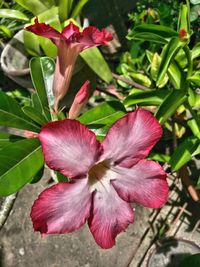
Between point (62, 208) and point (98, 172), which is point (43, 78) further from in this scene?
point (62, 208)

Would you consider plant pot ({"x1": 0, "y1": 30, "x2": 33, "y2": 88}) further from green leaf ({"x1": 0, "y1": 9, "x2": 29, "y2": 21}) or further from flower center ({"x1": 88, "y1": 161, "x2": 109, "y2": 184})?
flower center ({"x1": 88, "y1": 161, "x2": 109, "y2": 184})

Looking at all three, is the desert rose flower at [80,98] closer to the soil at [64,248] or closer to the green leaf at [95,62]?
the green leaf at [95,62]

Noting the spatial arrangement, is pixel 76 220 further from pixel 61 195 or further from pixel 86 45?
pixel 86 45

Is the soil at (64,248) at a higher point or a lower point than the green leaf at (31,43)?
lower

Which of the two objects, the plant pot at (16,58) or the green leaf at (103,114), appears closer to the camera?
the green leaf at (103,114)

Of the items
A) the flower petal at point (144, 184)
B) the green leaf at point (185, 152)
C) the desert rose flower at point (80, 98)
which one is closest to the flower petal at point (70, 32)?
the desert rose flower at point (80, 98)

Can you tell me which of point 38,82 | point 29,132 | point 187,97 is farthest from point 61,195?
point 187,97

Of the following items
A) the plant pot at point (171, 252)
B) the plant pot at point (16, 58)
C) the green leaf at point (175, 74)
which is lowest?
the plant pot at point (171, 252)
